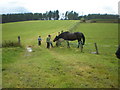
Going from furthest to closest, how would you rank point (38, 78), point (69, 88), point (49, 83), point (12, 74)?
point (12, 74)
point (38, 78)
point (49, 83)
point (69, 88)

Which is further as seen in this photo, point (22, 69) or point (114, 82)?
point (22, 69)

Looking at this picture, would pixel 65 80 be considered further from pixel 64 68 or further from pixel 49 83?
pixel 64 68

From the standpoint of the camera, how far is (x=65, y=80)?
21.8ft

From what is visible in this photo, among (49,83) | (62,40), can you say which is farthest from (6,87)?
(62,40)

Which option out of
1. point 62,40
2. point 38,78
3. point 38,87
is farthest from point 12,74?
point 62,40

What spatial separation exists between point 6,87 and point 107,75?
4.95 m

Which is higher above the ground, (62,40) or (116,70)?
(62,40)

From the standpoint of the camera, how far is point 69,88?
5.83 meters

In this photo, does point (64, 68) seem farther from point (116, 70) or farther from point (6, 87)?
point (6, 87)

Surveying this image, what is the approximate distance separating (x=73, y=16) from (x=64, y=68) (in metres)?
135

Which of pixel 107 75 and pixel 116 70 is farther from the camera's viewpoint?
pixel 116 70

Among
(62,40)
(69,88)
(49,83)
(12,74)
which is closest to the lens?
(69,88)

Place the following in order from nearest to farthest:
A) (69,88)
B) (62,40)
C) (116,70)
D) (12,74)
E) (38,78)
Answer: (69,88) → (38,78) → (12,74) → (116,70) → (62,40)

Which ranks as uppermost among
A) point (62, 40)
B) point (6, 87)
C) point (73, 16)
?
point (73, 16)
